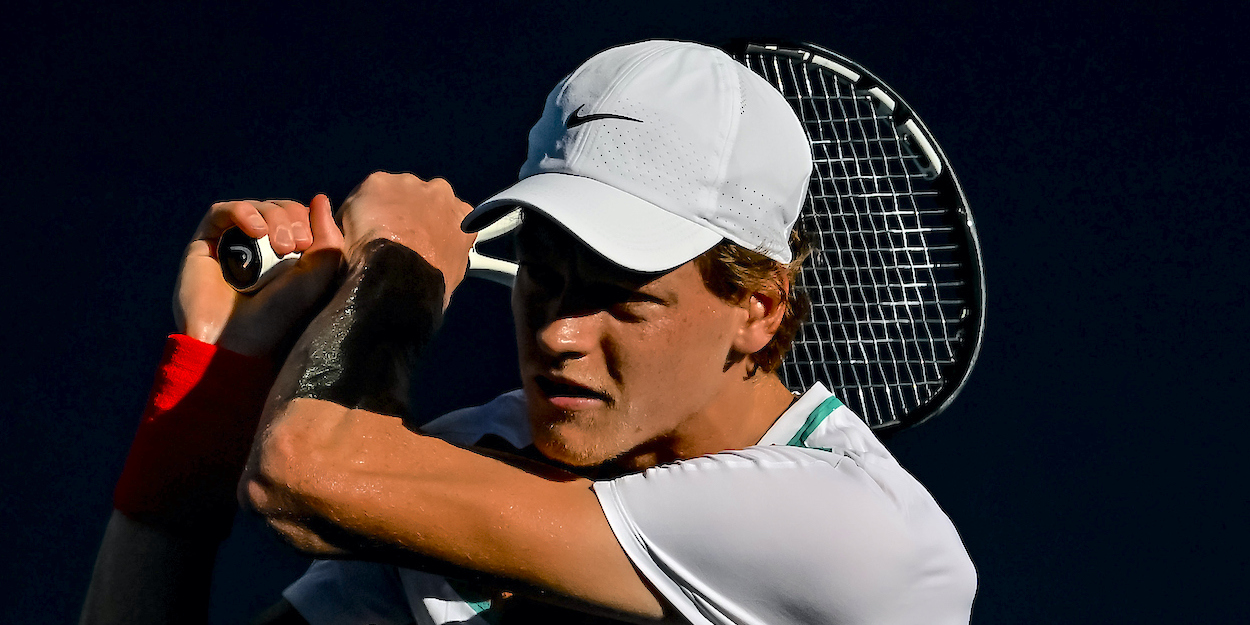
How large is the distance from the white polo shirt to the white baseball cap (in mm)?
213

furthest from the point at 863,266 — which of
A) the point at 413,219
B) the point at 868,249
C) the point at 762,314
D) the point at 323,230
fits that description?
the point at 323,230

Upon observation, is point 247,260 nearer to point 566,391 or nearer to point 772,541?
point 566,391

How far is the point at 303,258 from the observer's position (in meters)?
1.20

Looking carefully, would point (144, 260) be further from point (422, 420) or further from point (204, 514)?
point (204, 514)

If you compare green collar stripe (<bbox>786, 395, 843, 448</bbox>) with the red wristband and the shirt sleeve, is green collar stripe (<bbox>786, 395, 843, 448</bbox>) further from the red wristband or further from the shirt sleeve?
the red wristband

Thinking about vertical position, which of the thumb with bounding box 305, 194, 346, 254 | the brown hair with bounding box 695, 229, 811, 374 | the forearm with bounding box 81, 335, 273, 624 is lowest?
the forearm with bounding box 81, 335, 273, 624

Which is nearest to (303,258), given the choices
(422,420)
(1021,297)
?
(422,420)

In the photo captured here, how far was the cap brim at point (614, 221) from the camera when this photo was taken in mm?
Answer: 984

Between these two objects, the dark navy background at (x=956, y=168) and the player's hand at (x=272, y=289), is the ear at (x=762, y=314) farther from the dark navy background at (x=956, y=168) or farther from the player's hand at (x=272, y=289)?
the dark navy background at (x=956, y=168)

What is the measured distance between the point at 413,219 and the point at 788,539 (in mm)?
597

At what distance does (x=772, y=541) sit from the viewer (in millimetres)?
896

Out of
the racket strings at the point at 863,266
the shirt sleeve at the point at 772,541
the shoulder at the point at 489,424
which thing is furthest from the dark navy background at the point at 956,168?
the shirt sleeve at the point at 772,541

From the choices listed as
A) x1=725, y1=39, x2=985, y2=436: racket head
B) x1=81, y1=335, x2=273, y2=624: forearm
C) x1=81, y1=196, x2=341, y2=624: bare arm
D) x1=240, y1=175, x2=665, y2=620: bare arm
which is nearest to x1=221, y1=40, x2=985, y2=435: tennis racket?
x1=725, y1=39, x2=985, y2=436: racket head

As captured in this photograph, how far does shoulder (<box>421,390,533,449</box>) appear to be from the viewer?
1.28 meters
